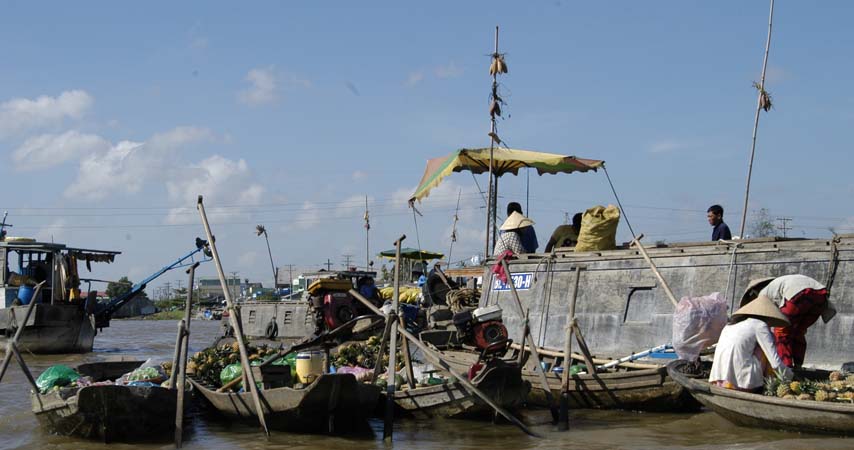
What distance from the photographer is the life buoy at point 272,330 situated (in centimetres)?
3005

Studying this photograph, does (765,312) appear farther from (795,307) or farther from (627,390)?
(627,390)

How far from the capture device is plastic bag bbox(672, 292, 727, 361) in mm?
10570

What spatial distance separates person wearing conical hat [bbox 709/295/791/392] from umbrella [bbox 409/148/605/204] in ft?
25.0

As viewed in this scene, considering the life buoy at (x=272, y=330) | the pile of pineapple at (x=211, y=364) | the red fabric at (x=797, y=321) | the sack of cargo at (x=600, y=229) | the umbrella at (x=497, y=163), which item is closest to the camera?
the red fabric at (x=797, y=321)

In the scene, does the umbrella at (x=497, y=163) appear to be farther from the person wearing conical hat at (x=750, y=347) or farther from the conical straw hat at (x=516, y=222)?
the person wearing conical hat at (x=750, y=347)

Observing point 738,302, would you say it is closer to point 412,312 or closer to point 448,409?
point 448,409

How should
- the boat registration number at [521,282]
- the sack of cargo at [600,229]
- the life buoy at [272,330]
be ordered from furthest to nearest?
1. the life buoy at [272,330]
2. the boat registration number at [521,282]
3. the sack of cargo at [600,229]

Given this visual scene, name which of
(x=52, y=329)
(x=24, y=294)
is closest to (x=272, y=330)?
(x=52, y=329)

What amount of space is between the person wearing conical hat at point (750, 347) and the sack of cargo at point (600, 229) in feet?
15.1

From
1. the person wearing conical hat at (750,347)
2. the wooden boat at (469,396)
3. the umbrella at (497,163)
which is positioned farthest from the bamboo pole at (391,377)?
the umbrella at (497,163)

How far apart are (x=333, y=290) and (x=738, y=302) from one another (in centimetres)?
1431

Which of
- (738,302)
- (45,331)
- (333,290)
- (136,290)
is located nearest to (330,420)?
(738,302)

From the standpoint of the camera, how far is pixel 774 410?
29.0 ft

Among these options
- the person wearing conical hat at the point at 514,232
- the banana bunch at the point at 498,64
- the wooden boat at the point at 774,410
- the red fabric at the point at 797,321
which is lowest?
the wooden boat at the point at 774,410
